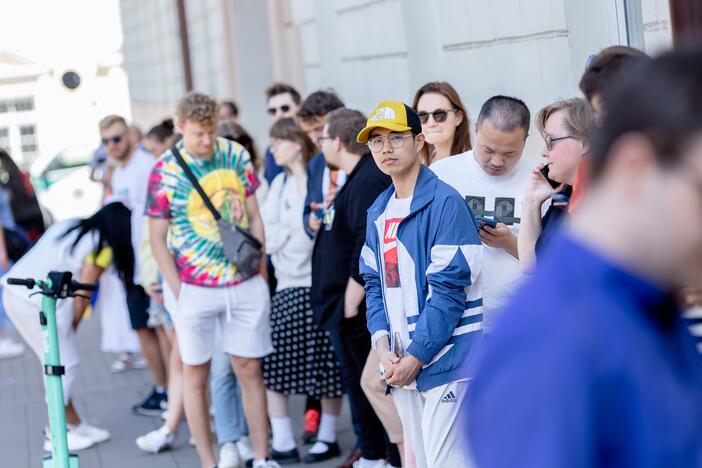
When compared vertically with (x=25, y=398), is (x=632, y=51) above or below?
above

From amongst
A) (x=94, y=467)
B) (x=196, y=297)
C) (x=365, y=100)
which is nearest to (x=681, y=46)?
(x=196, y=297)

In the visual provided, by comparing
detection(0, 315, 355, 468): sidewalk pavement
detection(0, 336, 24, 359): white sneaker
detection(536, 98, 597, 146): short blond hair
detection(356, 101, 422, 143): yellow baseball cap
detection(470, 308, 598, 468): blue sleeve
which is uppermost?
detection(356, 101, 422, 143): yellow baseball cap

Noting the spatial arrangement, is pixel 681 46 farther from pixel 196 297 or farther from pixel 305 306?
pixel 305 306

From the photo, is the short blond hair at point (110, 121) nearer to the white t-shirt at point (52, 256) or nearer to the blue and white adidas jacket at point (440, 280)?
the white t-shirt at point (52, 256)

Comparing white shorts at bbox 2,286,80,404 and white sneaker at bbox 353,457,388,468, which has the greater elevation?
white shorts at bbox 2,286,80,404

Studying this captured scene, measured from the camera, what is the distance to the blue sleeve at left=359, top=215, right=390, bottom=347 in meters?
4.28

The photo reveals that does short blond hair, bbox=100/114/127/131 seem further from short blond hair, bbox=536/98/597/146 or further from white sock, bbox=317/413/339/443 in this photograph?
short blond hair, bbox=536/98/597/146

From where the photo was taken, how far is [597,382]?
132 cm

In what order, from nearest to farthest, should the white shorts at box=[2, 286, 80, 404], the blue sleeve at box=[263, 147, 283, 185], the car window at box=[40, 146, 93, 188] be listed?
the white shorts at box=[2, 286, 80, 404]
the blue sleeve at box=[263, 147, 283, 185]
the car window at box=[40, 146, 93, 188]

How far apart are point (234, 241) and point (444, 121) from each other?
1.19 metres

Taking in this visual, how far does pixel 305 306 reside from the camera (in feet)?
21.0

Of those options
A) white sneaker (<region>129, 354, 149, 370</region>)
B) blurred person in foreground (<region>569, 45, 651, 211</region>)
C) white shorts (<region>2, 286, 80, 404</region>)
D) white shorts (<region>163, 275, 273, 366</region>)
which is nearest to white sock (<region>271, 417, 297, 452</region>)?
white shorts (<region>163, 275, 273, 366</region>)

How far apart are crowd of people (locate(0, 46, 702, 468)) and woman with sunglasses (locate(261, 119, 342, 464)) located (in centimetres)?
1

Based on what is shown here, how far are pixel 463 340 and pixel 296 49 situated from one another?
764 centimetres
